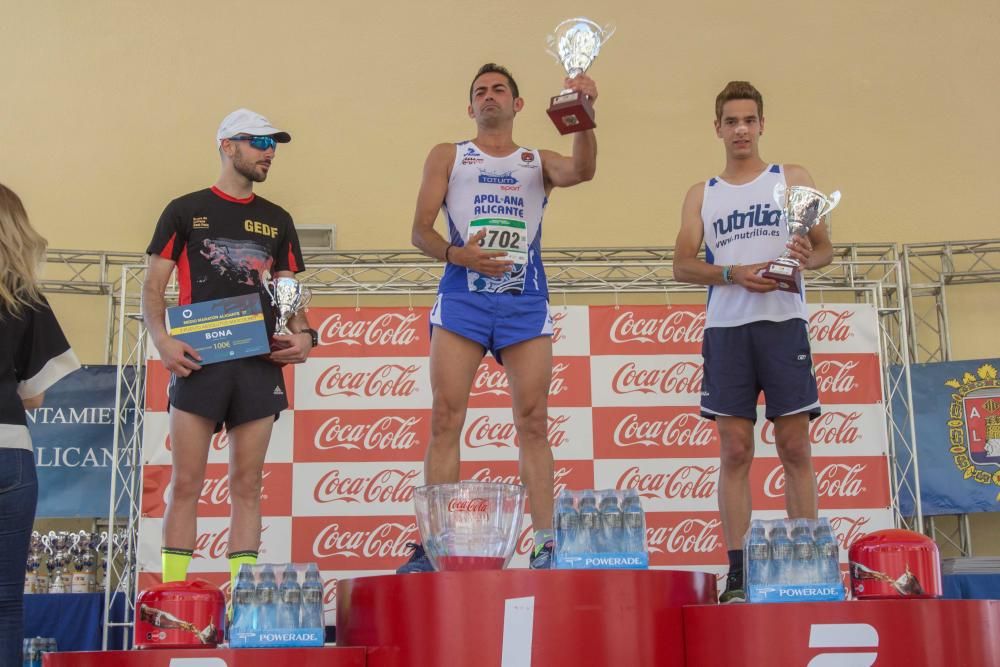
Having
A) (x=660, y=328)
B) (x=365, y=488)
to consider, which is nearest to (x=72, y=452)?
(x=365, y=488)

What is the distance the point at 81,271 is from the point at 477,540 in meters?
4.72

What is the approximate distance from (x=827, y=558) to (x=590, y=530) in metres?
0.39

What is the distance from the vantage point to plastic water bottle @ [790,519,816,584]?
5.46ft

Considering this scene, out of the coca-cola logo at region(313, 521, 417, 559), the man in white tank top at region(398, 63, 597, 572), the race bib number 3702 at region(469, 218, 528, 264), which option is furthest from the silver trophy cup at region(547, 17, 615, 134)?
the coca-cola logo at region(313, 521, 417, 559)

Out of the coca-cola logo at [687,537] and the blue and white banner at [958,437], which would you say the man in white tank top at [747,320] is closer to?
the coca-cola logo at [687,537]

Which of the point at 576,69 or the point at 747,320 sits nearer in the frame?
the point at 576,69

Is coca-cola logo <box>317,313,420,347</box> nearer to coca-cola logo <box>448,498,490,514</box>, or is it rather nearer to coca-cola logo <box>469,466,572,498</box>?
coca-cola logo <box>469,466,572,498</box>

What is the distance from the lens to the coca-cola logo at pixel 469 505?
5.74 feet

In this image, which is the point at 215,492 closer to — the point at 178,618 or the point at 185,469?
the point at 185,469

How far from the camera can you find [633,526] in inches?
68.0

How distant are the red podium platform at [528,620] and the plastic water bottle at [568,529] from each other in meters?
0.16

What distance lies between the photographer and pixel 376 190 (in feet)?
19.7

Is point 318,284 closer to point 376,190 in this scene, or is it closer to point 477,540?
point 376,190

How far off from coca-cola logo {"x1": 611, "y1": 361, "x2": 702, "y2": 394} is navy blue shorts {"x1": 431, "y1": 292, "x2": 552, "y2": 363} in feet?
6.88
